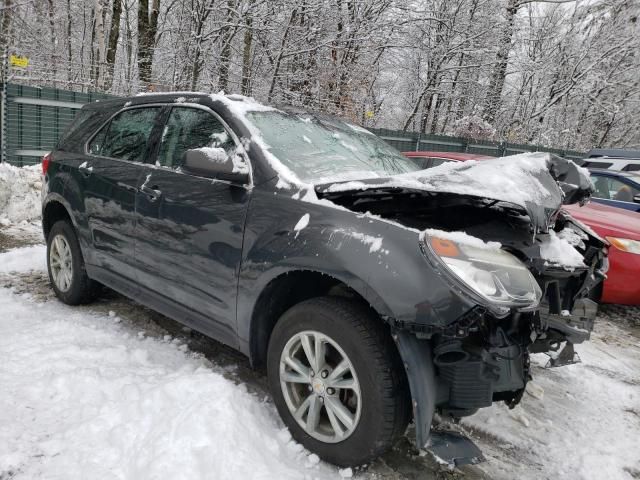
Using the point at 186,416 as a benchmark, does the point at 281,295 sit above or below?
above

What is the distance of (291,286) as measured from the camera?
104 inches

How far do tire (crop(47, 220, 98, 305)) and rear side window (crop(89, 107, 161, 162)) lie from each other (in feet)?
2.50

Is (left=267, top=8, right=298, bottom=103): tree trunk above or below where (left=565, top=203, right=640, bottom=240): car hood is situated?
above

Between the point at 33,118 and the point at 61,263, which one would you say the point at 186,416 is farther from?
the point at 33,118

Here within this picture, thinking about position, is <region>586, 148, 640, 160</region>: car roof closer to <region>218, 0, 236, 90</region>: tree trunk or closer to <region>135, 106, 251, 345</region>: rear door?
<region>218, 0, 236, 90</region>: tree trunk

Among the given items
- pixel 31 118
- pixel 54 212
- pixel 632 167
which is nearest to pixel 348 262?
pixel 54 212

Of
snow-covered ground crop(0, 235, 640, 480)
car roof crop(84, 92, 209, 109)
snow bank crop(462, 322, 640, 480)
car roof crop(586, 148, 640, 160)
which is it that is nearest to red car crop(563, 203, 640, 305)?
snow bank crop(462, 322, 640, 480)

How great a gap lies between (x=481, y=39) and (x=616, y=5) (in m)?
7.12

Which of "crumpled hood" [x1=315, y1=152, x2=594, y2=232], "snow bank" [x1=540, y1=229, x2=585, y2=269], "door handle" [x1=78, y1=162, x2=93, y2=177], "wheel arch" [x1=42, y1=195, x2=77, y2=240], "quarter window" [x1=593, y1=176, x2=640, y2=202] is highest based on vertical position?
"crumpled hood" [x1=315, y1=152, x2=594, y2=232]

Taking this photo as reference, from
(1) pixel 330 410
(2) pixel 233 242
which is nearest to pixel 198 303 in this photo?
(2) pixel 233 242

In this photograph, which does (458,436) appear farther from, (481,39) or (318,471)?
(481,39)

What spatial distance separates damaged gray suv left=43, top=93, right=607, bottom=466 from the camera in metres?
2.12

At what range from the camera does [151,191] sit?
3289mm

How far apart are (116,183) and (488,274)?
2689 millimetres
